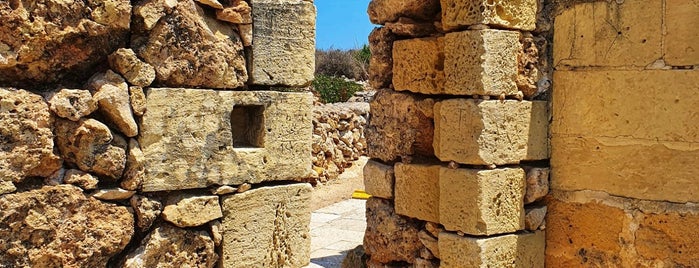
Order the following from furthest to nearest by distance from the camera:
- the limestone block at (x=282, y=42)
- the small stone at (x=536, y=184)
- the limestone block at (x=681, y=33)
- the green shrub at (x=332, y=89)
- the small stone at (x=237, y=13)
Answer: the green shrub at (x=332, y=89) < the small stone at (x=536, y=184) < the limestone block at (x=681, y=33) < the limestone block at (x=282, y=42) < the small stone at (x=237, y=13)

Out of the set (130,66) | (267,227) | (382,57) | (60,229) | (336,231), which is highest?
(382,57)

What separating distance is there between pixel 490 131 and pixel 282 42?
142 centimetres

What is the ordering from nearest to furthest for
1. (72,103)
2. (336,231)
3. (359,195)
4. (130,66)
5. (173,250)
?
(72,103)
(130,66)
(173,250)
(336,231)
(359,195)

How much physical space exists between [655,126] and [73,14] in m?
3.24

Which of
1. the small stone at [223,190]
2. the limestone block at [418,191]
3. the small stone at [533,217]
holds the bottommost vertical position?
the small stone at [533,217]

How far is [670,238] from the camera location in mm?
3600

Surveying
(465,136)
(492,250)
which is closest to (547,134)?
(465,136)

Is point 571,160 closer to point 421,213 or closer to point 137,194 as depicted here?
point 421,213

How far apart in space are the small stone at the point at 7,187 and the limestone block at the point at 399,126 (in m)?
2.53

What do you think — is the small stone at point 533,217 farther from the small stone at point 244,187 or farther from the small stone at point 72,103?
the small stone at point 72,103

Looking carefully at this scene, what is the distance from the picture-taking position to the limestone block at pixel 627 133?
11.6 ft

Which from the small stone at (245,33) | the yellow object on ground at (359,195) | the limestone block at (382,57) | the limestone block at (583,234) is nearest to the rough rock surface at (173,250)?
the small stone at (245,33)

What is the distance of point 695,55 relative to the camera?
137 inches

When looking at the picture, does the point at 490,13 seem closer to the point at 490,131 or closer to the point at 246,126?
the point at 490,131
